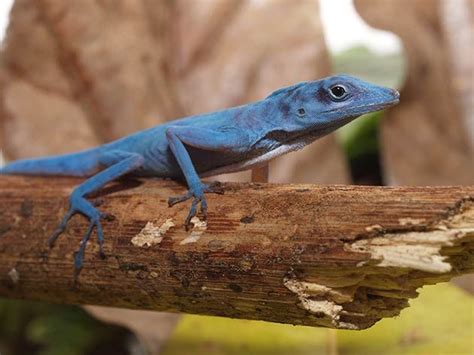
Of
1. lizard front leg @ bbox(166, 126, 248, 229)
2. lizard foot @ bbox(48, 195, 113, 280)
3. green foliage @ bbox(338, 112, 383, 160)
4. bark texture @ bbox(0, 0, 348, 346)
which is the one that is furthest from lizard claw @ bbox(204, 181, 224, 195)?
green foliage @ bbox(338, 112, 383, 160)

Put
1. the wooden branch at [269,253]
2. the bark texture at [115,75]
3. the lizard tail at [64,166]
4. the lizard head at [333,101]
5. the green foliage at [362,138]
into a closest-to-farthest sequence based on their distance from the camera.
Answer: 1. the wooden branch at [269,253]
2. the lizard head at [333,101]
3. the lizard tail at [64,166]
4. the bark texture at [115,75]
5. the green foliage at [362,138]

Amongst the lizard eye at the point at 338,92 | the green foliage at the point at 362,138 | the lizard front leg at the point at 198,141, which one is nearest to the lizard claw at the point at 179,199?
the lizard front leg at the point at 198,141

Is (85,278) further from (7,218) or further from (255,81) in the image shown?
(255,81)

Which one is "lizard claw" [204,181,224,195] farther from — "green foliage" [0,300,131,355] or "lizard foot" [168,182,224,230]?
"green foliage" [0,300,131,355]

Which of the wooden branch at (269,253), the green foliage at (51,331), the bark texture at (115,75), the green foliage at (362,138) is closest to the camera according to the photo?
the wooden branch at (269,253)

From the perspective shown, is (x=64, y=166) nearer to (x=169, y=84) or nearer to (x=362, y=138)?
(x=169, y=84)

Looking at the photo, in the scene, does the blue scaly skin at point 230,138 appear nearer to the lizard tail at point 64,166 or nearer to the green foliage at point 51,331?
the lizard tail at point 64,166
